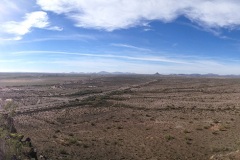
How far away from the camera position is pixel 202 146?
23.1 meters

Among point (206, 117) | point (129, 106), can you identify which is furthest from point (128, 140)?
point (129, 106)

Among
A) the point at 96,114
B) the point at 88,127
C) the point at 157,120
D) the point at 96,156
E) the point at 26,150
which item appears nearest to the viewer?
the point at 26,150

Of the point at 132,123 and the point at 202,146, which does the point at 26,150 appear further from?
the point at 132,123

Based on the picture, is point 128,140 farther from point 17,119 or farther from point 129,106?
point 129,106

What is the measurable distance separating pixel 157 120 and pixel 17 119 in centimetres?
1493

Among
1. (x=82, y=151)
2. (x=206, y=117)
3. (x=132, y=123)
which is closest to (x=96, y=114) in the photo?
(x=132, y=123)

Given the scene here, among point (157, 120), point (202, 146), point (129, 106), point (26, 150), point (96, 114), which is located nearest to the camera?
point (26, 150)

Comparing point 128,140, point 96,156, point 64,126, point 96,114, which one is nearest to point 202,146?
point 128,140

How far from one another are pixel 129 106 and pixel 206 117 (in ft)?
45.2

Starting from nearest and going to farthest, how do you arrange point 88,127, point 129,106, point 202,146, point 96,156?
point 96,156
point 202,146
point 88,127
point 129,106

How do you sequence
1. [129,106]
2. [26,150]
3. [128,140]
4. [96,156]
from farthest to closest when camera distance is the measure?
1. [129,106]
2. [128,140]
3. [96,156]
4. [26,150]

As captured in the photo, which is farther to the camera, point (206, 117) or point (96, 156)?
point (206, 117)

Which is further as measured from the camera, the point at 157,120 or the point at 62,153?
the point at 157,120

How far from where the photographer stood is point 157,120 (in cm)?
3416
